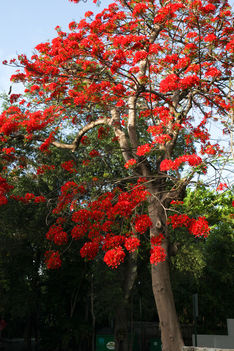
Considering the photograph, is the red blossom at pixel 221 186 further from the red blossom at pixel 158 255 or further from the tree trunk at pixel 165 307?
the red blossom at pixel 158 255

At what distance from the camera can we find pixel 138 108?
37.8ft

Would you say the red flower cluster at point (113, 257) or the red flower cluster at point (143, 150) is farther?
the red flower cluster at point (143, 150)

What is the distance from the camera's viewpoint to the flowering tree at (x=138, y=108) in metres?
9.21

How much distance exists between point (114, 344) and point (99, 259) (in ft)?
15.7

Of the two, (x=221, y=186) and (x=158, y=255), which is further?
(x=221, y=186)

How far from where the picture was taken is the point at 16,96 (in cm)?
1402

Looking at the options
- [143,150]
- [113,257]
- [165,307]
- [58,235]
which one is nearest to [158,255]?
[113,257]

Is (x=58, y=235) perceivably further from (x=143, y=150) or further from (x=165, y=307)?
(x=165, y=307)

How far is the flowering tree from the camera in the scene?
30.2 feet

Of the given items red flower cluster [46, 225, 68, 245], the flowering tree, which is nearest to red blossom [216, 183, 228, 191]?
the flowering tree

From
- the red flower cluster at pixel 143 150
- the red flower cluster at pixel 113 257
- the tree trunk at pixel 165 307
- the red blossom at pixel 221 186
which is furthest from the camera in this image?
the red flower cluster at pixel 143 150

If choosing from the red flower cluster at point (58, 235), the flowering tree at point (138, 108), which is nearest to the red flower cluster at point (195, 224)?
the flowering tree at point (138, 108)

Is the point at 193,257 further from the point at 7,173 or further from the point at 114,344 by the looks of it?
the point at 7,173

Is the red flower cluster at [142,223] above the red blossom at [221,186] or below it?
below
